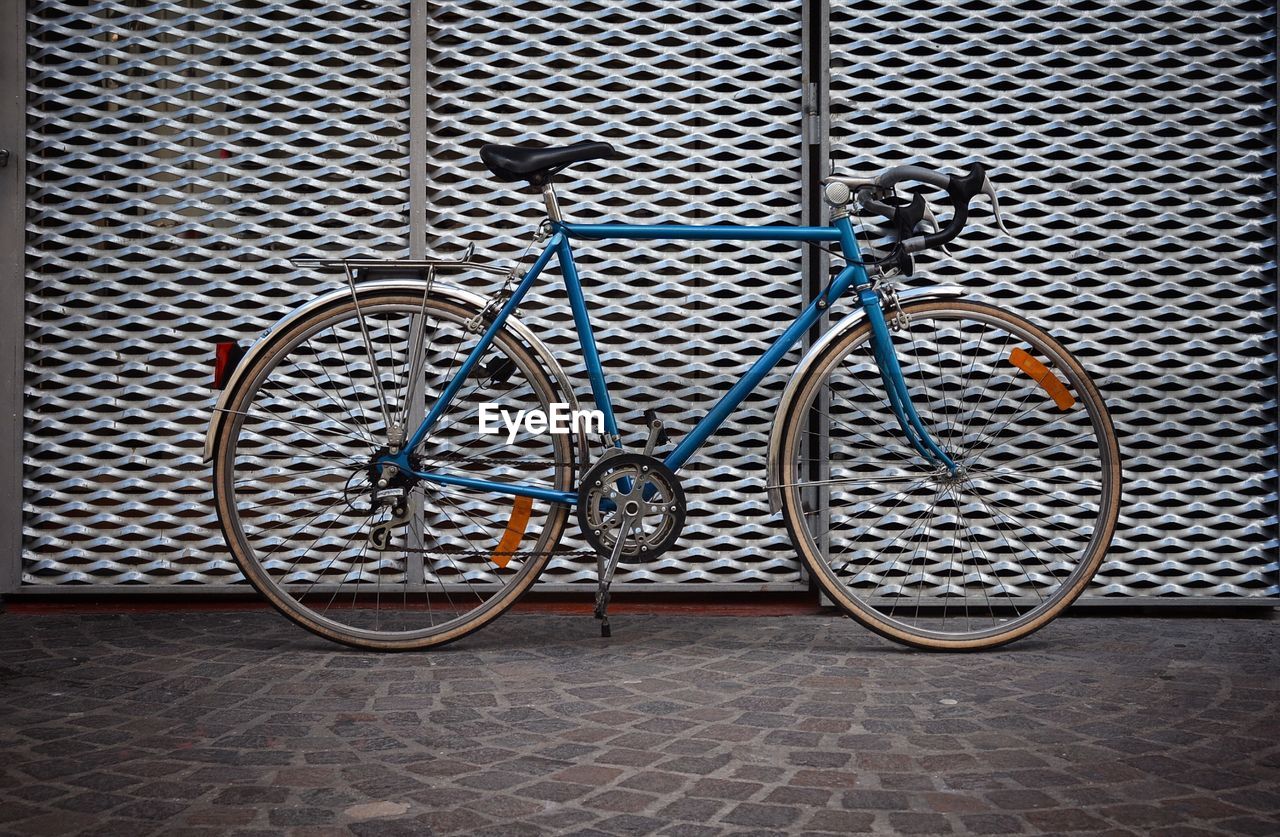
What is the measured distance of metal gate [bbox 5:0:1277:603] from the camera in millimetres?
4027

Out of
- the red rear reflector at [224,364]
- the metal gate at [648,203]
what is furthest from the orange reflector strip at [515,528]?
the red rear reflector at [224,364]

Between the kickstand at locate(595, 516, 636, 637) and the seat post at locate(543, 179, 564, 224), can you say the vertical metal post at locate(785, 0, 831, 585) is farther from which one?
the seat post at locate(543, 179, 564, 224)

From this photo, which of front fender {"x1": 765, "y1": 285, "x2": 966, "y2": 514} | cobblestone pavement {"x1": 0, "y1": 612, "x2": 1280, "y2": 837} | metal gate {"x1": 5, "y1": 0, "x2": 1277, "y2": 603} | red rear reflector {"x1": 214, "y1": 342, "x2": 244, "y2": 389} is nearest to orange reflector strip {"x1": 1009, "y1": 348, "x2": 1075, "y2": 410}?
front fender {"x1": 765, "y1": 285, "x2": 966, "y2": 514}

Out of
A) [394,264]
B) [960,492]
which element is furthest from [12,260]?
[960,492]

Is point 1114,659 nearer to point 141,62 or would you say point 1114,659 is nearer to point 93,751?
point 93,751

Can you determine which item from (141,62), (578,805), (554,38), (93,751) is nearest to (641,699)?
(578,805)

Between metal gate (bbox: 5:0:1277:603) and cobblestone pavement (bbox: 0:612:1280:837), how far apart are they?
0.49 m

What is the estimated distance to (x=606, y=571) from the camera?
3398 millimetres

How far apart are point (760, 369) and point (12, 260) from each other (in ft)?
9.82

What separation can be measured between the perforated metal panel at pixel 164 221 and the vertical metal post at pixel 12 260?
0.12 feet

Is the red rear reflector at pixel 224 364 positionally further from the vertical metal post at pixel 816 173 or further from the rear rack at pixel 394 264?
the vertical metal post at pixel 816 173

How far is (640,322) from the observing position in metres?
4.05

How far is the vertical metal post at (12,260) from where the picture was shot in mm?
3990

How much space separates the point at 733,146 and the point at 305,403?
1978 mm
